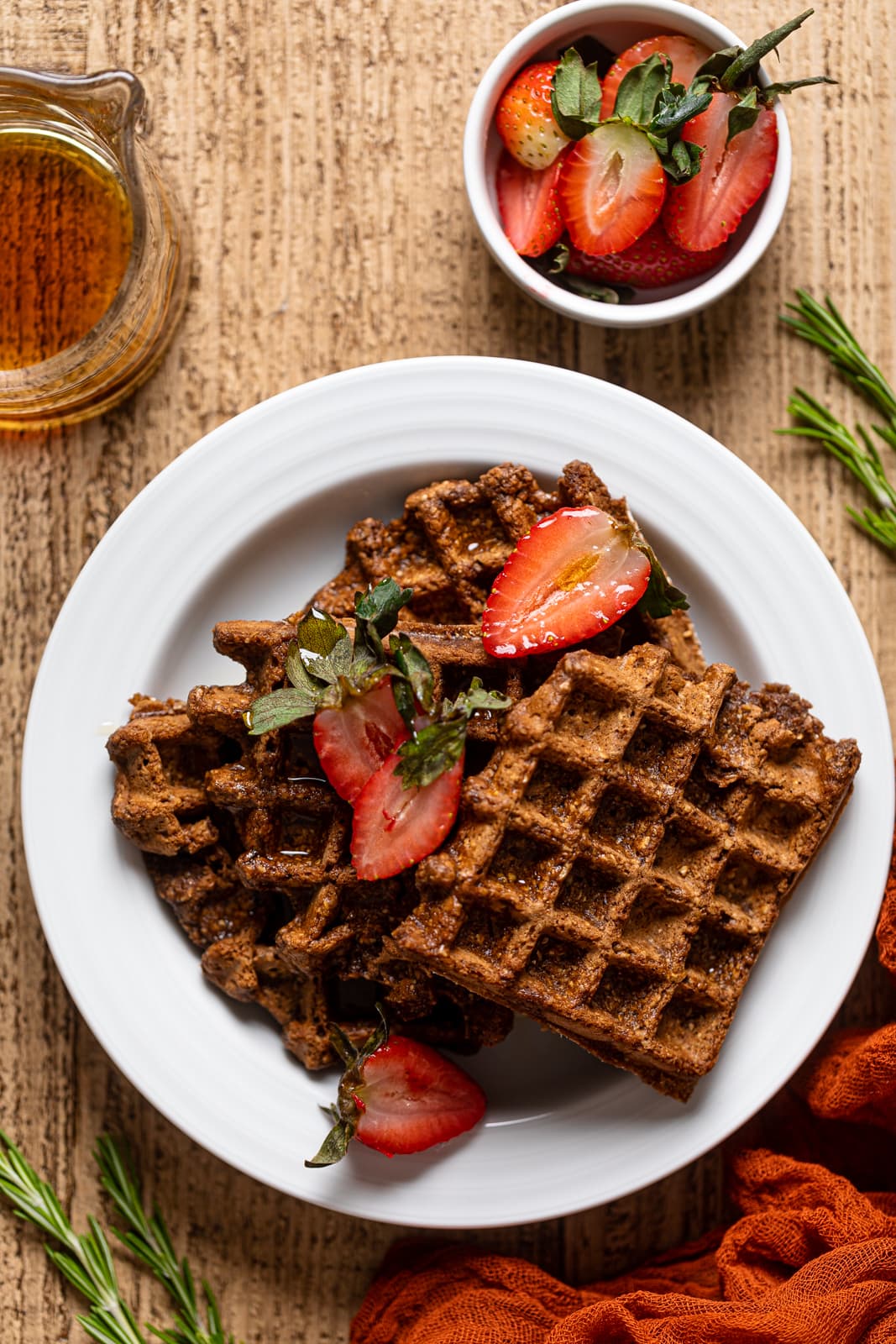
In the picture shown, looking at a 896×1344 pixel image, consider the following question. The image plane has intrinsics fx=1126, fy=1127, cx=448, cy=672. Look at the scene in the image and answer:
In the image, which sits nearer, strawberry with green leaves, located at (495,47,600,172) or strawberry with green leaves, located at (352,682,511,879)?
strawberry with green leaves, located at (352,682,511,879)

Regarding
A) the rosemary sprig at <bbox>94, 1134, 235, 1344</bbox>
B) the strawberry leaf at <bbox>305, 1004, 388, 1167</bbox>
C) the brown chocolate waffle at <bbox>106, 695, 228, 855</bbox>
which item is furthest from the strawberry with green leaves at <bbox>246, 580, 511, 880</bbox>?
the rosemary sprig at <bbox>94, 1134, 235, 1344</bbox>

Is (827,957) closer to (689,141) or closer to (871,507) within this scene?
(871,507)

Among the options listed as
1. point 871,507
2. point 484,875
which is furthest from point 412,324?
point 484,875

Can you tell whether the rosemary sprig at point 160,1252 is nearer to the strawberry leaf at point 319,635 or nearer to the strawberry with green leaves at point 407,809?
the strawberry with green leaves at point 407,809

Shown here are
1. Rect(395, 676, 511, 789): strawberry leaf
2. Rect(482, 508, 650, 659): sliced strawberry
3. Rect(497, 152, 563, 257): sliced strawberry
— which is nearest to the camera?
Rect(395, 676, 511, 789): strawberry leaf

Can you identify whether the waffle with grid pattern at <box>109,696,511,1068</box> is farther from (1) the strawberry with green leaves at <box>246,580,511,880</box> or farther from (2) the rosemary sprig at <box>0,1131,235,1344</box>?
(2) the rosemary sprig at <box>0,1131,235,1344</box>

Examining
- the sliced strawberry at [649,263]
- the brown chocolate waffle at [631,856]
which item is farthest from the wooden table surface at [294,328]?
the brown chocolate waffle at [631,856]

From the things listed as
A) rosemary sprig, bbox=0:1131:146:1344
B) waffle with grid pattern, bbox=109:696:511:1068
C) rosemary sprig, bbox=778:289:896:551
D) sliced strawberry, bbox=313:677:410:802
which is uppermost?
rosemary sprig, bbox=778:289:896:551

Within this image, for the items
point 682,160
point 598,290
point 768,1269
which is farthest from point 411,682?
point 768,1269
